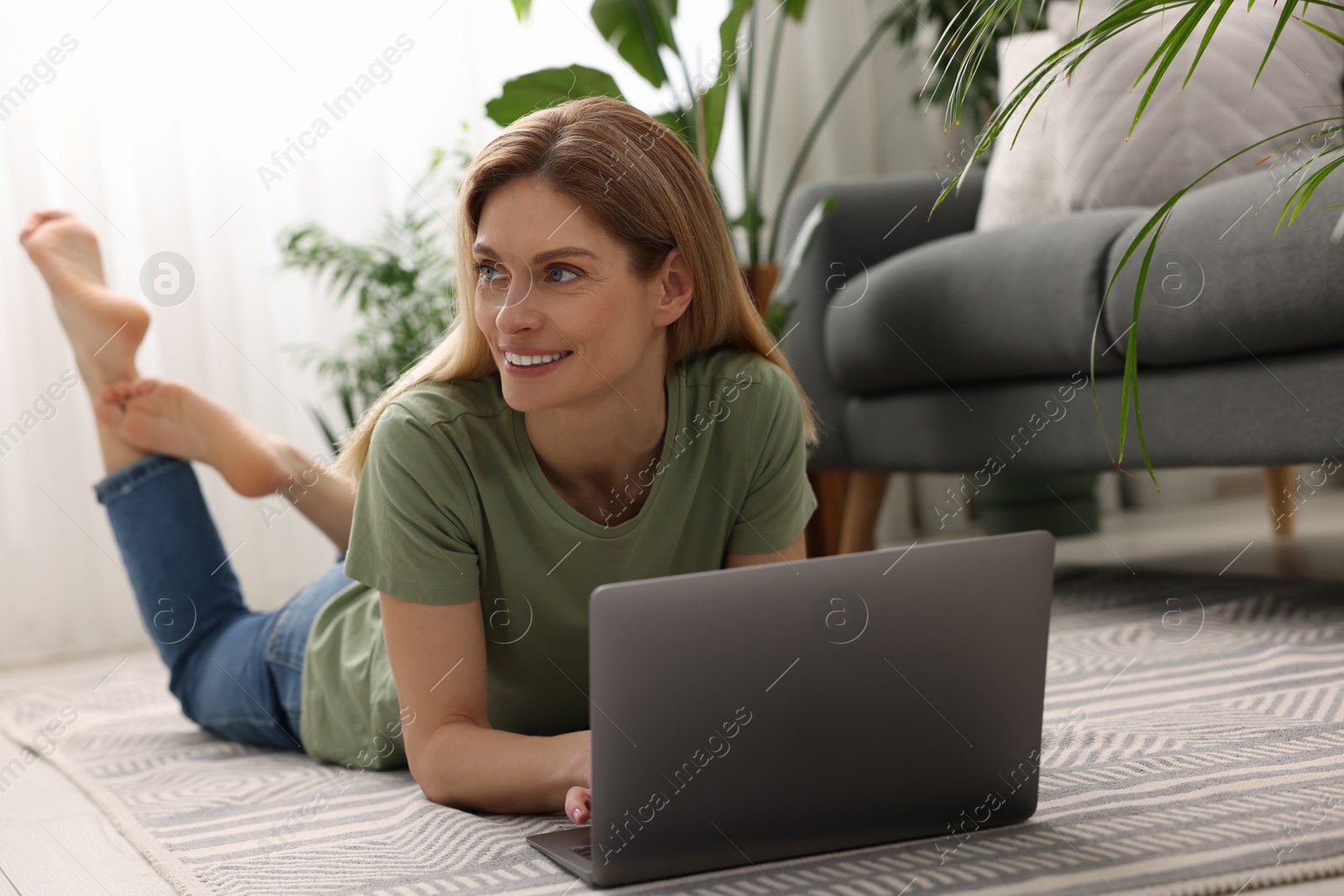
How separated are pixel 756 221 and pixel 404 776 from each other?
1.23 metres

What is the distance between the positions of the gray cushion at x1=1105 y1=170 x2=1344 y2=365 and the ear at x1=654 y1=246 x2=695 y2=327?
617 mm

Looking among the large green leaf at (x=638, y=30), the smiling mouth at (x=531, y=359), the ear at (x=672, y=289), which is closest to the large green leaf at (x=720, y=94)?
the large green leaf at (x=638, y=30)

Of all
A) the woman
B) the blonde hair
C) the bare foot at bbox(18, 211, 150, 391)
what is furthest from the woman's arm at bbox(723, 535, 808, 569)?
the bare foot at bbox(18, 211, 150, 391)

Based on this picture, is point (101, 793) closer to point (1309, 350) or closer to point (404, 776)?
point (404, 776)

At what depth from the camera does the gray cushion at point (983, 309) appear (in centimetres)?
165

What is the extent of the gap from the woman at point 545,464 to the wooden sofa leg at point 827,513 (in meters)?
1.18

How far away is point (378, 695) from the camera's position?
3.98ft

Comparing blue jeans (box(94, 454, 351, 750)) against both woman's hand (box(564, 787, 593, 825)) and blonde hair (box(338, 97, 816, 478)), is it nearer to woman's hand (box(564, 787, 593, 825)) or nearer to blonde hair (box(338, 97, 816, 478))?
blonde hair (box(338, 97, 816, 478))

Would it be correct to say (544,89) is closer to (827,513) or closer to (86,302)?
(86,302)

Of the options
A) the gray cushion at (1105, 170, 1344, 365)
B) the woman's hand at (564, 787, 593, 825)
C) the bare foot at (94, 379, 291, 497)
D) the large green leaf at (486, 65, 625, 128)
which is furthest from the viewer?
the large green leaf at (486, 65, 625, 128)

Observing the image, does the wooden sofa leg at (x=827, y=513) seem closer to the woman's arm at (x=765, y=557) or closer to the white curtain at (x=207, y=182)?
the white curtain at (x=207, y=182)

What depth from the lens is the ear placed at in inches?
42.6

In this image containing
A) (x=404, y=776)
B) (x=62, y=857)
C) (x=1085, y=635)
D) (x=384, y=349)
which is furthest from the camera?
(x=384, y=349)

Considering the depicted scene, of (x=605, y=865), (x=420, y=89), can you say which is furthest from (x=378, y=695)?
(x=420, y=89)
